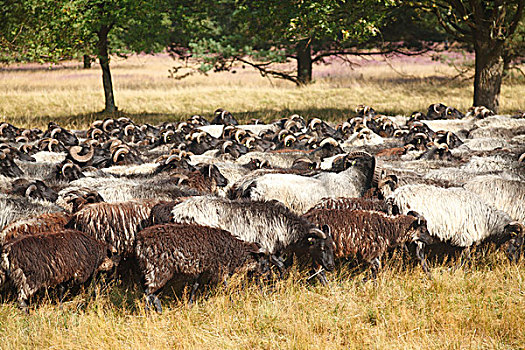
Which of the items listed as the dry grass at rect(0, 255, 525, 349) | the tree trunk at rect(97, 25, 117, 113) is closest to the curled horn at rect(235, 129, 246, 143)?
the dry grass at rect(0, 255, 525, 349)

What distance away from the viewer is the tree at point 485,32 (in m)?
17.6

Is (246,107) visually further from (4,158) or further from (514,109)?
(4,158)

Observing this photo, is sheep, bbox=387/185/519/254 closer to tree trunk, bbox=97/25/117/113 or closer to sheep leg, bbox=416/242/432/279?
sheep leg, bbox=416/242/432/279

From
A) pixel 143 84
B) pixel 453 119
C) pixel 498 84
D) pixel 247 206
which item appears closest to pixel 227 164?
pixel 247 206

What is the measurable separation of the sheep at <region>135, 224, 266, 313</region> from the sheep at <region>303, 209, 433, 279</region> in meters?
1.10

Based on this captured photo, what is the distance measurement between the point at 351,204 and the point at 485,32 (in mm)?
13375

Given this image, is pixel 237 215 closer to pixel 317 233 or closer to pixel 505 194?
pixel 317 233

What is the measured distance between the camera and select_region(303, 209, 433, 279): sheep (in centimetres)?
687

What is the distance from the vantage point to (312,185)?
8375 millimetres

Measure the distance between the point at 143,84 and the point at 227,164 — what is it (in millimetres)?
27257

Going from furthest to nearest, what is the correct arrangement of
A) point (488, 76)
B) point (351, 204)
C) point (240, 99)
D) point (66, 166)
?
point (240, 99) → point (488, 76) → point (66, 166) → point (351, 204)

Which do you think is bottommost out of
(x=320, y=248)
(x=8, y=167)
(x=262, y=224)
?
(x=320, y=248)

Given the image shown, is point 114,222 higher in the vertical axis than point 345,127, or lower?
lower

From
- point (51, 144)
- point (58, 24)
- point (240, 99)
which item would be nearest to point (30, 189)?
point (51, 144)
